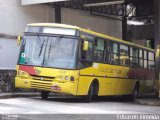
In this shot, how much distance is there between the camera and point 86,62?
20.0 metres

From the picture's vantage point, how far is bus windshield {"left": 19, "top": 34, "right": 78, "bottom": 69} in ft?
62.6

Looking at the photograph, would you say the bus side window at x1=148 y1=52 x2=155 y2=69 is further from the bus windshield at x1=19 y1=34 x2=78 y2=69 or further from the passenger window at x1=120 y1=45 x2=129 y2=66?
the bus windshield at x1=19 y1=34 x2=78 y2=69

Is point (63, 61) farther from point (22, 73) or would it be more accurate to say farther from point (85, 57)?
point (22, 73)

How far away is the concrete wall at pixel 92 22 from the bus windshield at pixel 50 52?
12.4 meters

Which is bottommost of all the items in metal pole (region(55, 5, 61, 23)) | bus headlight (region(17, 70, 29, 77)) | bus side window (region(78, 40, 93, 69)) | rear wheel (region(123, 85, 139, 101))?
rear wheel (region(123, 85, 139, 101))

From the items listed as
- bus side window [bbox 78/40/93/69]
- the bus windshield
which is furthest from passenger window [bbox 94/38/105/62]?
the bus windshield

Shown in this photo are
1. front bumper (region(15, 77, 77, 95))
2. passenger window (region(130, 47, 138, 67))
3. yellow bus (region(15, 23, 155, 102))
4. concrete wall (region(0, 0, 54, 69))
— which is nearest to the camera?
front bumper (region(15, 77, 77, 95))

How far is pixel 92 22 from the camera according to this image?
115 ft

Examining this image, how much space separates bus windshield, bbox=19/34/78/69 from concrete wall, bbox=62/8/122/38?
40.7 feet

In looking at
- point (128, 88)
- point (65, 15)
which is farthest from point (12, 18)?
point (128, 88)

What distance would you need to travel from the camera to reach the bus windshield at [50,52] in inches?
752

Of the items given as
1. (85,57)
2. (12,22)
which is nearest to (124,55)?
(85,57)

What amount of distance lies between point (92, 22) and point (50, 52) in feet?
52.9

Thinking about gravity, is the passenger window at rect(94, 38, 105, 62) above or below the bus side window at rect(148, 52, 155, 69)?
above
